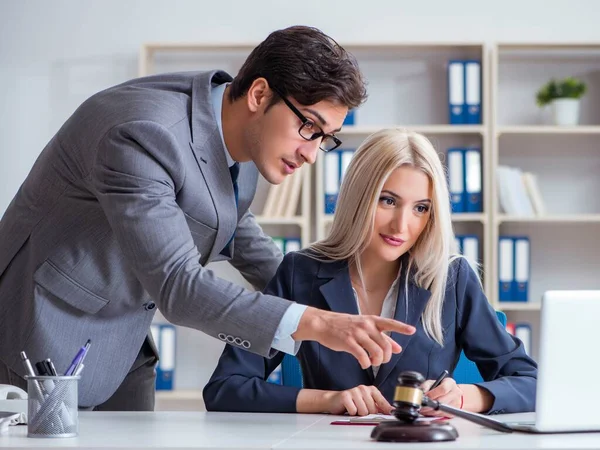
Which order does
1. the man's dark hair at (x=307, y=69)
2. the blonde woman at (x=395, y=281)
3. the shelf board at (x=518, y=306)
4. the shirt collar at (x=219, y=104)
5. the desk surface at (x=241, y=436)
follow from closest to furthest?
1. the desk surface at (x=241, y=436)
2. the man's dark hair at (x=307, y=69)
3. the shirt collar at (x=219, y=104)
4. the blonde woman at (x=395, y=281)
5. the shelf board at (x=518, y=306)

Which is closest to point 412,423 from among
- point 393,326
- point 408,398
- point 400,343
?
point 408,398

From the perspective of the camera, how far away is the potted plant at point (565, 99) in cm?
407

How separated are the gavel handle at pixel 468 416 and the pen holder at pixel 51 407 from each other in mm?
515

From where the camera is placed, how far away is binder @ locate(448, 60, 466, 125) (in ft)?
13.3

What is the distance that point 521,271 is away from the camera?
403cm

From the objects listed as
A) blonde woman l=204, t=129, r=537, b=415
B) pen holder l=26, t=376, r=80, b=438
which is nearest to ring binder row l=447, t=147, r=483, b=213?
blonde woman l=204, t=129, r=537, b=415

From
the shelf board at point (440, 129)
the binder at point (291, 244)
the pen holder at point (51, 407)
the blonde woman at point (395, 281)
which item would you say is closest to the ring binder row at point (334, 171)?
the shelf board at point (440, 129)

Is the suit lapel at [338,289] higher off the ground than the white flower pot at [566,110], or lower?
lower

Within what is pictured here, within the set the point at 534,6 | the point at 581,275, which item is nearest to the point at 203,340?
the point at 581,275

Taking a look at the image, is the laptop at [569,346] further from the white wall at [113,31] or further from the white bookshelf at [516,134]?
the white wall at [113,31]

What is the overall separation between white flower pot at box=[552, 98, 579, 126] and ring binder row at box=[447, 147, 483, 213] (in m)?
0.41

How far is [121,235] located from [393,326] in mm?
508

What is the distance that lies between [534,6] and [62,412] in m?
3.56

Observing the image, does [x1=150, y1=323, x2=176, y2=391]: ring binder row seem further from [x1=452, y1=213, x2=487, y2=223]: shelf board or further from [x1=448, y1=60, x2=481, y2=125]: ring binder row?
[x1=448, y1=60, x2=481, y2=125]: ring binder row
